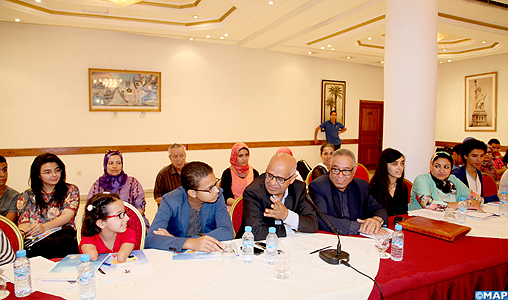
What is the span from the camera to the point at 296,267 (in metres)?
1.82

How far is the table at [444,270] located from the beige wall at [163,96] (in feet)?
21.6

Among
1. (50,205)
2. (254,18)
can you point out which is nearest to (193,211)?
(50,205)

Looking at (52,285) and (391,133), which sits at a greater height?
(391,133)

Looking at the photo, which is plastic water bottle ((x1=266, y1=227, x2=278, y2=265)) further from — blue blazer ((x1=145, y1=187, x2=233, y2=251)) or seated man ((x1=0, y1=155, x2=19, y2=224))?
seated man ((x1=0, y1=155, x2=19, y2=224))

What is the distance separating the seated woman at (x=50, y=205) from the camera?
2838mm

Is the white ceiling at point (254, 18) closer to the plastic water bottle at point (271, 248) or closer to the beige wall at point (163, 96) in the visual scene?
the beige wall at point (163, 96)

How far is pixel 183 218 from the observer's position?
2385 mm

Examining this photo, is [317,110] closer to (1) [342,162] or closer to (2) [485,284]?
(1) [342,162]

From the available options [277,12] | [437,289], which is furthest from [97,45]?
[437,289]

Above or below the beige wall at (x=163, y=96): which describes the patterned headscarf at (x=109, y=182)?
below

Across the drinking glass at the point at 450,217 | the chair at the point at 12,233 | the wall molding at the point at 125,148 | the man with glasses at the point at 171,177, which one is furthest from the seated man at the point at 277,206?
the wall molding at the point at 125,148

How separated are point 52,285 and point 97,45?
6650 mm

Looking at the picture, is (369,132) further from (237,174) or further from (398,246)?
(398,246)

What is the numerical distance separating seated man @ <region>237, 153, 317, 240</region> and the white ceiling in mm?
3897
